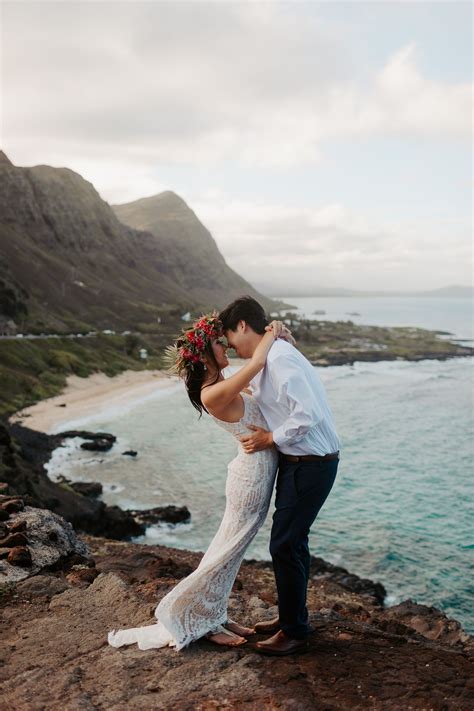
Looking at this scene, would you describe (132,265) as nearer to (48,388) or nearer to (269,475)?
(48,388)

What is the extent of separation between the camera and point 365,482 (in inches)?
1129

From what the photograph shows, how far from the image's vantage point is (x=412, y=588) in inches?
674

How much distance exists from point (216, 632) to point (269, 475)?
1.59m

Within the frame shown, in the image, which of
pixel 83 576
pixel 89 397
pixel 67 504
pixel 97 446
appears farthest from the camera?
pixel 89 397

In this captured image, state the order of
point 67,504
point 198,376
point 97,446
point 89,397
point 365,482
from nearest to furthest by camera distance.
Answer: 1. point 198,376
2. point 67,504
3. point 365,482
4. point 97,446
5. point 89,397

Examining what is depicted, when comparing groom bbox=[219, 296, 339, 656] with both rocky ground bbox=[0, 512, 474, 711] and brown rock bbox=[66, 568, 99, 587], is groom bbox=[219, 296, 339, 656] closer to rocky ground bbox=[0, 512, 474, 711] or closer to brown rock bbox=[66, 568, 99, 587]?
rocky ground bbox=[0, 512, 474, 711]

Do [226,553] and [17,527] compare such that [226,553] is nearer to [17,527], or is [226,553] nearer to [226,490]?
[226,490]

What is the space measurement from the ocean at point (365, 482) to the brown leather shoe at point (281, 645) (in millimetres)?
8788

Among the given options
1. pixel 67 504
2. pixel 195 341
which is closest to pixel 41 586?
pixel 195 341

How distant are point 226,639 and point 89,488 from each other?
1960 cm

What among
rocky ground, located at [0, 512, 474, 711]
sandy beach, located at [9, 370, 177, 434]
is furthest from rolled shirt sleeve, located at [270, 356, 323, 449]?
sandy beach, located at [9, 370, 177, 434]

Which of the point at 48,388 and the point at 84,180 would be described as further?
the point at 84,180

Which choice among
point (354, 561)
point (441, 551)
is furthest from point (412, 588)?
point (441, 551)

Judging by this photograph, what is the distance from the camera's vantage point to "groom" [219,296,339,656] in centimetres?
474
